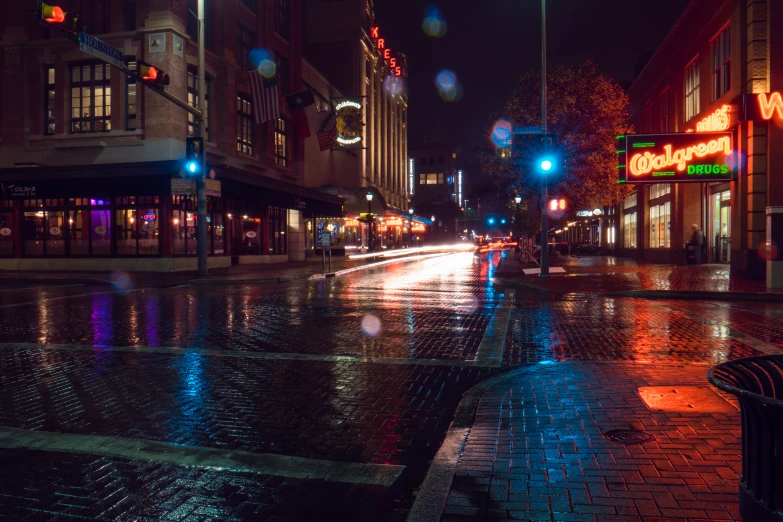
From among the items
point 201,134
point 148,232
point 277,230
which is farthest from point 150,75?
point 277,230

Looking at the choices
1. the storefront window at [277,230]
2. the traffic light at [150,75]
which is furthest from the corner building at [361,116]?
the traffic light at [150,75]

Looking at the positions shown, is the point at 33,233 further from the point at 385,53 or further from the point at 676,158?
the point at 385,53

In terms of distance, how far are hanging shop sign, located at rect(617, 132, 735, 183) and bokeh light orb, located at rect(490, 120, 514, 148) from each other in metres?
4.27

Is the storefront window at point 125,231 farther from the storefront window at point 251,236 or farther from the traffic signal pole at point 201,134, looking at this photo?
the storefront window at point 251,236

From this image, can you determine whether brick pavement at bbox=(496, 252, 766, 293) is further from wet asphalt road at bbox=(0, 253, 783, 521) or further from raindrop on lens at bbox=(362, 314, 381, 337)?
raindrop on lens at bbox=(362, 314, 381, 337)

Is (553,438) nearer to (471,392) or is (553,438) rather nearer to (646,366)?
(471,392)

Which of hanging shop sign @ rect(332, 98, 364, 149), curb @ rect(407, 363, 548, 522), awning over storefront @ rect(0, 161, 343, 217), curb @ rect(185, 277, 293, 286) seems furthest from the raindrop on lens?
hanging shop sign @ rect(332, 98, 364, 149)

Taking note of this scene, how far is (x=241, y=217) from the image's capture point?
113 feet

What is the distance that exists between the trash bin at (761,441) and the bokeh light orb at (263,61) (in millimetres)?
34264

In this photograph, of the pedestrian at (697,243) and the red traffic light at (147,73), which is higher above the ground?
the red traffic light at (147,73)

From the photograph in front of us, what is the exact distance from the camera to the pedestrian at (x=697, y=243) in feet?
93.7

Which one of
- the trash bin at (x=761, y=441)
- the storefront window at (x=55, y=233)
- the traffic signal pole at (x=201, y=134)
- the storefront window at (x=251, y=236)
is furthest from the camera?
the storefront window at (x=251, y=236)

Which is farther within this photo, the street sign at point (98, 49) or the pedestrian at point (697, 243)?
the pedestrian at point (697, 243)

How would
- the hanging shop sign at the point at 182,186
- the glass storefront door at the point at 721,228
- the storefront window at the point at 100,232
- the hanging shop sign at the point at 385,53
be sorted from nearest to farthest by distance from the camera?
1. the hanging shop sign at the point at 182,186
2. the glass storefront door at the point at 721,228
3. the storefront window at the point at 100,232
4. the hanging shop sign at the point at 385,53
